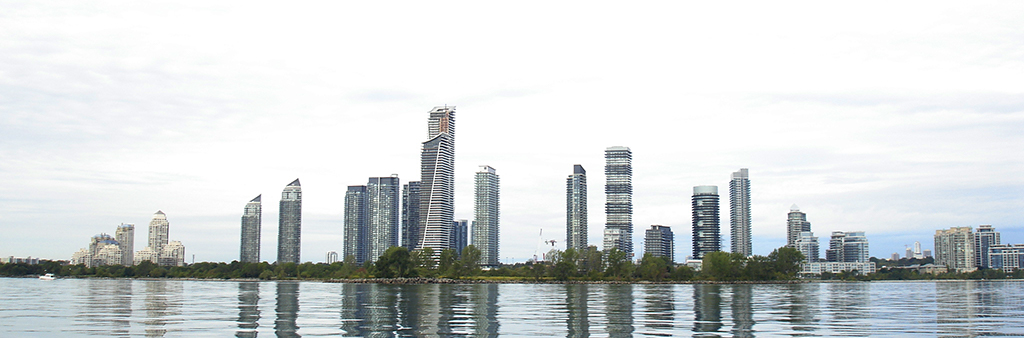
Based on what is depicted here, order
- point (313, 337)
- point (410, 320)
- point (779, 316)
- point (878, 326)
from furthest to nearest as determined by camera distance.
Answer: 1. point (779, 316)
2. point (410, 320)
3. point (878, 326)
4. point (313, 337)

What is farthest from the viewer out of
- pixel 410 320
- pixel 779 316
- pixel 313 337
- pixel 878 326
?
pixel 779 316

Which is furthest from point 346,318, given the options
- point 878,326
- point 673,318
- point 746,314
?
point 878,326

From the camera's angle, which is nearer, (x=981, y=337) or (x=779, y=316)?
(x=981, y=337)

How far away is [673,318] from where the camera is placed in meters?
55.3

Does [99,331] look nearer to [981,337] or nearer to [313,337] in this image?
[313,337]

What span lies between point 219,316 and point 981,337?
4718 centimetres

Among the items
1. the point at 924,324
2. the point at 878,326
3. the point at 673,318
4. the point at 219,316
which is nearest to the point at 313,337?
the point at 219,316

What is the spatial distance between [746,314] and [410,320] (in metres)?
25.9

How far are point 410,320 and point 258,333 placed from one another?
1296 centimetres

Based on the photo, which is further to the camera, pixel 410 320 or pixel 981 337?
pixel 410 320

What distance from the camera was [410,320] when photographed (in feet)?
172

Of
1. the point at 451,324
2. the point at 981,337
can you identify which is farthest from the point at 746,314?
the point at 451,324

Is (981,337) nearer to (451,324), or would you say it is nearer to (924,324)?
(924,324)

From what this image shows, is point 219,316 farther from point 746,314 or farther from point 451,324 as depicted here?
point 746,314
